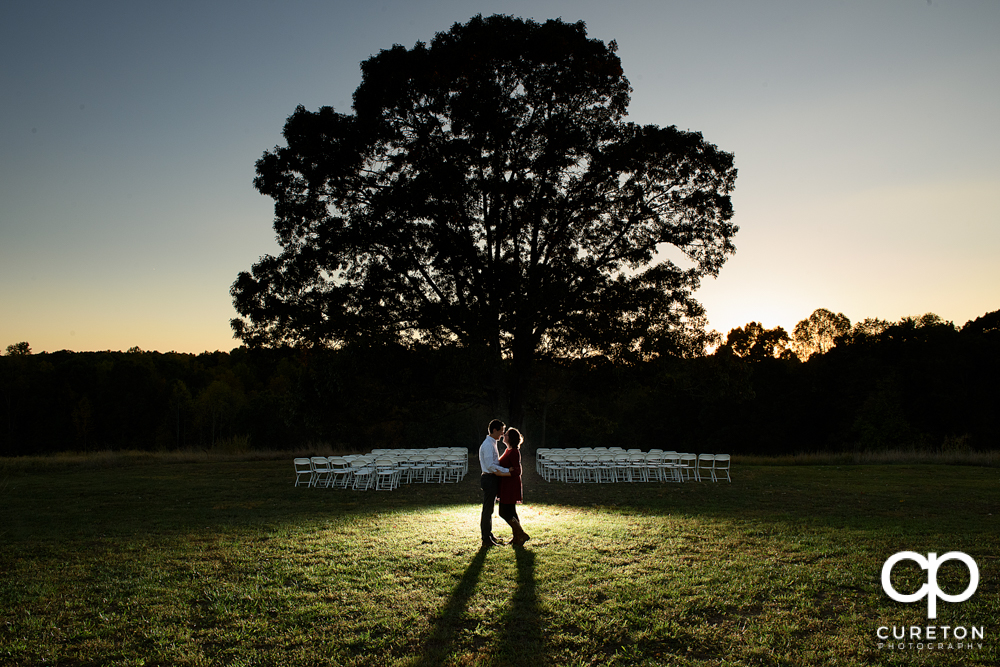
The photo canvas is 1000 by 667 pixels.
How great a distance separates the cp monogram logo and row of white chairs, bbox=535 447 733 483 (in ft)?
28.4

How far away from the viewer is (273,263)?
59.7 ft

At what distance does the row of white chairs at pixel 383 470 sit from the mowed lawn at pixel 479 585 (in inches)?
130

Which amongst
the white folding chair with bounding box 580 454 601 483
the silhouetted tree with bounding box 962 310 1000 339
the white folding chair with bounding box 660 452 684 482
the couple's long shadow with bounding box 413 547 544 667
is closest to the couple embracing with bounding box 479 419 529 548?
the couple's long shadow with bounding box 413 547 544 667

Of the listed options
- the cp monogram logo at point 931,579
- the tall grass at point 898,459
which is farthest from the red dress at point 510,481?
the tall grass at point 898,459

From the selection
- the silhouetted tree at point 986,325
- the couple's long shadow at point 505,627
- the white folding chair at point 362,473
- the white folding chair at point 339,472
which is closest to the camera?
the couple's long shadow at point 505,627

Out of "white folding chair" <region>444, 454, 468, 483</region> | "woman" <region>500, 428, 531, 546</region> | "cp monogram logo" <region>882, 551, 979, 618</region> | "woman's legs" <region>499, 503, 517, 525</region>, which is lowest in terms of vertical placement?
"white folding chair" <region>444, 454, 468, 483</region>

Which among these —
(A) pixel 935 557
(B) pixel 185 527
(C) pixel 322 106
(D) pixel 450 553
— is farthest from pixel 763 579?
(C) pixel 322 106

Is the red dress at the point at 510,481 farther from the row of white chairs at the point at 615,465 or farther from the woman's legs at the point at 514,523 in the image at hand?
the row of white chairs at the point at 615,465

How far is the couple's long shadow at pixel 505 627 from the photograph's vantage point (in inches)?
156

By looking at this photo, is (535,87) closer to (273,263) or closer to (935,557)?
(273,263)

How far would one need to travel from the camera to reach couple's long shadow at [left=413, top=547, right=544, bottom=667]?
396 centimetres

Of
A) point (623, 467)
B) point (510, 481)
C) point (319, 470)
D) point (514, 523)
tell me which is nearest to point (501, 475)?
point (510, 481)

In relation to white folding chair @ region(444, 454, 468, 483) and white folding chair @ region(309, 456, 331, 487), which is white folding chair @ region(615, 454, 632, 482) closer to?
white folding chair @ region(444, 454, 468, 483)

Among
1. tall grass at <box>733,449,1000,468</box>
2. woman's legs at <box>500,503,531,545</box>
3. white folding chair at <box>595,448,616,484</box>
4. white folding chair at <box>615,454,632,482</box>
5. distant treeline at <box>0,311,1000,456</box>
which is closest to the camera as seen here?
woman's legs at <box>500,503,531,545</box>
